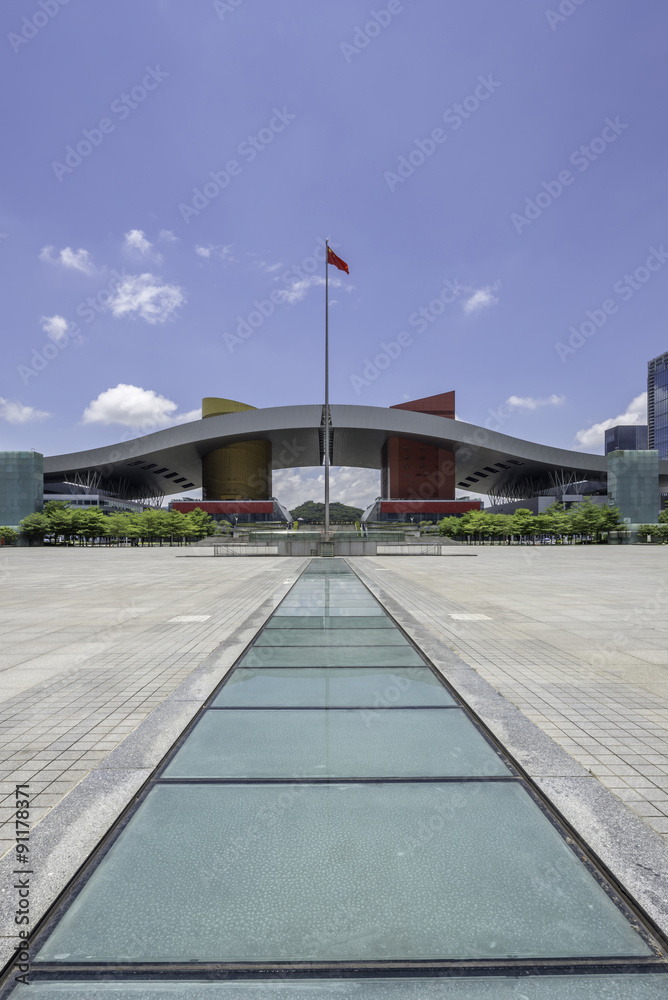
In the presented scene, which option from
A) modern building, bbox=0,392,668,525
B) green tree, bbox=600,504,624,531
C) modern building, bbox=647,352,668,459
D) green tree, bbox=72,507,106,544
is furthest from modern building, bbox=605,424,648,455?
green tree, bbox=72,507,106,544

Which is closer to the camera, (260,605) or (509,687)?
(509,687)

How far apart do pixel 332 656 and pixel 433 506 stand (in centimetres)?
8249

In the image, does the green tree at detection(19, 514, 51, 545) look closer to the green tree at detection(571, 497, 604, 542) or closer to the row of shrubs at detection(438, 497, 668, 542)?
the row of shrubs at detection(438, 497, 668, 542)

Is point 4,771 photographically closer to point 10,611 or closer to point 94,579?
point 10,611

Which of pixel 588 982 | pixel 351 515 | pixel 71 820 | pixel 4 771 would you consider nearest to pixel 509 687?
pixel 588 982

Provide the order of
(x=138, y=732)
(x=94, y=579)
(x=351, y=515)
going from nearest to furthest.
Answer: (x=138, y=732), (x=94, y=579), (x=351, y=515)

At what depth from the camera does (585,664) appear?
21.5ft

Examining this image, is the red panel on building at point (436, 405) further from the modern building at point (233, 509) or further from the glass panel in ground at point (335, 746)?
the glass panel in ground at point (335, 746)

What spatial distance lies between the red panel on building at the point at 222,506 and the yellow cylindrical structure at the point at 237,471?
3.27 meters

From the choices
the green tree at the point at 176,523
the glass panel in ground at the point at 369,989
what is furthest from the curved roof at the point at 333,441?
the glass panel in ground at the point at 369,989

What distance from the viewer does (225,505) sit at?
89.0 m

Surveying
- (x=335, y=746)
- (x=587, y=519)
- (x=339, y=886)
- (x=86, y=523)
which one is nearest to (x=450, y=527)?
(x=587, y=519)

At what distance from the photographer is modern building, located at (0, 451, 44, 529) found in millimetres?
66125

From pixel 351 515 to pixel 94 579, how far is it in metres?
175
